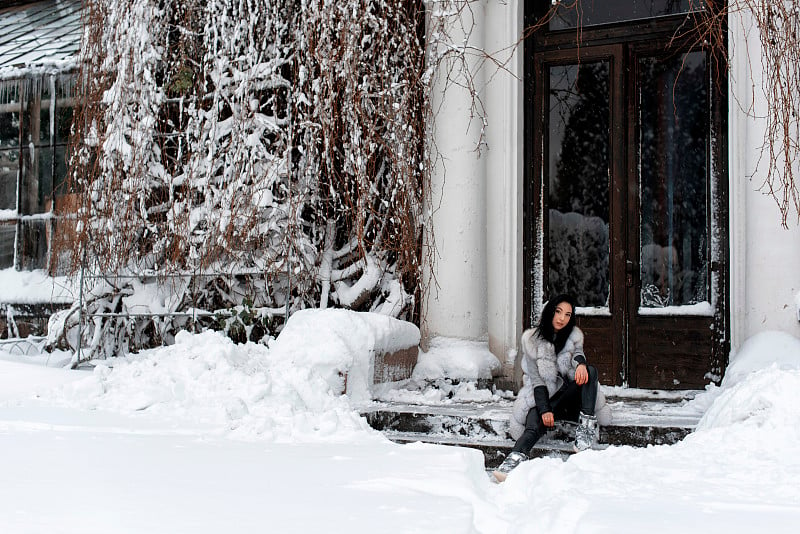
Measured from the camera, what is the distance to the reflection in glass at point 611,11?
23.2ft

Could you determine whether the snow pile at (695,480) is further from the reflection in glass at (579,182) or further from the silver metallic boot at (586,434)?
the reflection in glass at (579,182)

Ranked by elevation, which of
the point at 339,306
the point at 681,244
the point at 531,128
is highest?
the point at 531,128

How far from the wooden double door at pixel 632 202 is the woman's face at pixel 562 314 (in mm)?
1838

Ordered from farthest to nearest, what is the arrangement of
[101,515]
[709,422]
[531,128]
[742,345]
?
1. [531,128]
2. [742,345]
3. [709,422]
4. [101,515]

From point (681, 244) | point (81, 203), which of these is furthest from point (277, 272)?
point (681, 244)

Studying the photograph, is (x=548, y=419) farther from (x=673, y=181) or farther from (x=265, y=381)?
(x=673, y=181)

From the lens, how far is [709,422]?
4684 mm

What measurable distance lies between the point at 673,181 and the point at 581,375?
8.73 ft

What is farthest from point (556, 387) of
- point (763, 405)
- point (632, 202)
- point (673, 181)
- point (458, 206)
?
point (673, 181)

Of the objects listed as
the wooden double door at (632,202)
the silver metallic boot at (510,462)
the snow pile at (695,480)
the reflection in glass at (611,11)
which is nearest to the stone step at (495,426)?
the silver metallic boot at (510,462)

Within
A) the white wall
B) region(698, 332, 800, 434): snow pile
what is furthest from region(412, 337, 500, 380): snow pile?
region(698, 332, 800, 434): snow pile

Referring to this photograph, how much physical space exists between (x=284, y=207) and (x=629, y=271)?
300 centimetres

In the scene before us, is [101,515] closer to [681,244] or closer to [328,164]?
[328,164]

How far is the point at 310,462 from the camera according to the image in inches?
141
